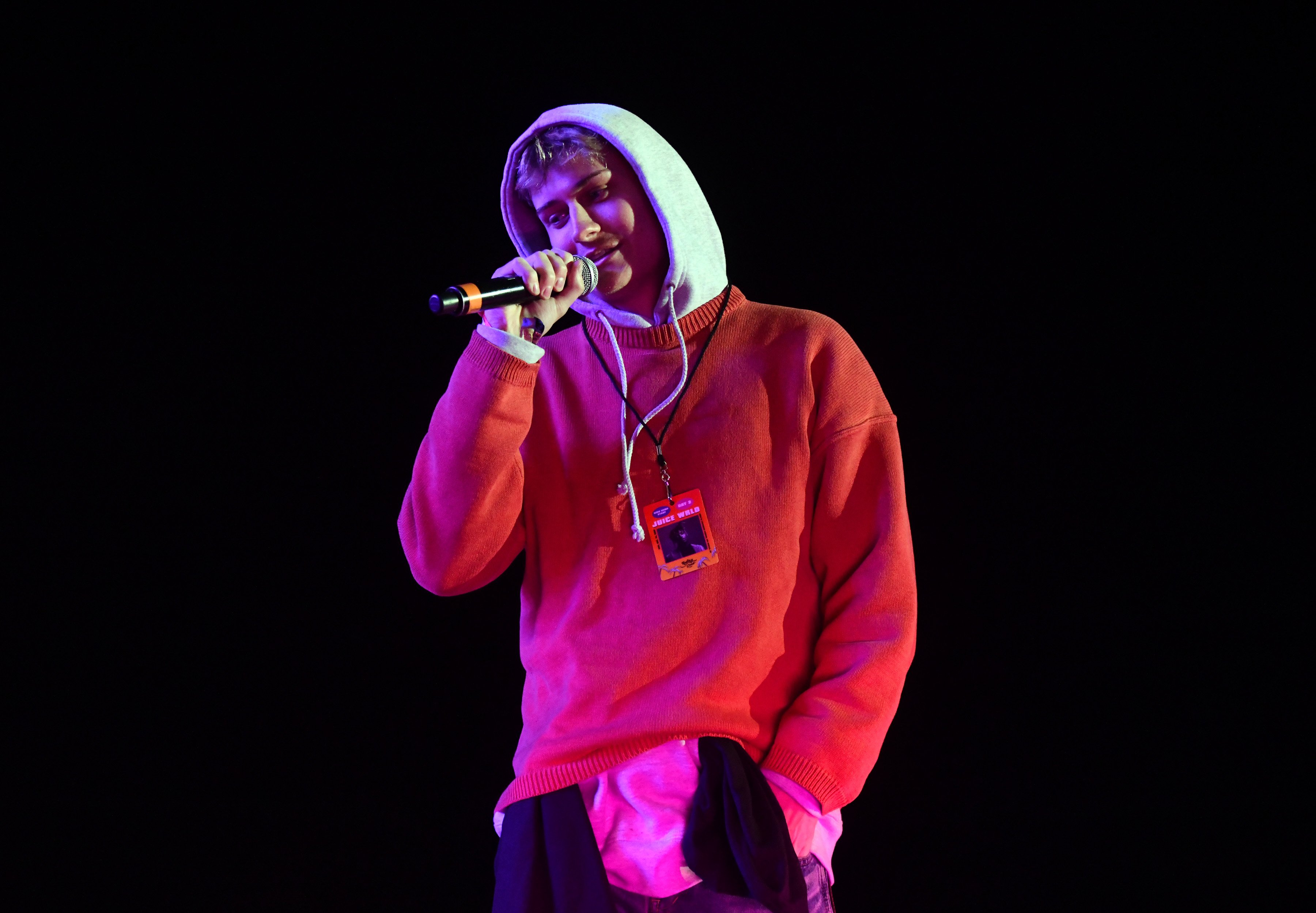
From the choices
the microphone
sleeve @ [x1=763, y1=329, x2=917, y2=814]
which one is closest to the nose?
the microphone

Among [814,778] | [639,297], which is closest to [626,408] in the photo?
[639,297]

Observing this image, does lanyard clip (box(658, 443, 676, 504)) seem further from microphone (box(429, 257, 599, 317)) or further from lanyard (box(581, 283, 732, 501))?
microphone (box(429, 257, 599, 317))

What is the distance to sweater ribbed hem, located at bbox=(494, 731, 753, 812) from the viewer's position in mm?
1111

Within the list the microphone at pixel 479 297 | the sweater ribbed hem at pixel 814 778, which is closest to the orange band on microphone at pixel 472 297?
the microphone at pixel 479 297

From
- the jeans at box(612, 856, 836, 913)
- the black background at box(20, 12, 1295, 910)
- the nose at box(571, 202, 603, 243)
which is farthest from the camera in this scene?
the black background at box(20, 12, 1295, 910)

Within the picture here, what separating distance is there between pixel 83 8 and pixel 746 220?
1.54 metres

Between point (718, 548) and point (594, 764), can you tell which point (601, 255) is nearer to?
point (718, 548)

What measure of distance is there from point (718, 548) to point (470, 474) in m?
0.32

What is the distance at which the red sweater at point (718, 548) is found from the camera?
3.73 ft

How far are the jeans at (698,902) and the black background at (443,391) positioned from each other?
102 centimetres

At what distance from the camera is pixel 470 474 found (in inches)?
45.5

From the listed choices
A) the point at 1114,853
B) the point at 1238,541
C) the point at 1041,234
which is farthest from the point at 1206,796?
the point at 1041,234

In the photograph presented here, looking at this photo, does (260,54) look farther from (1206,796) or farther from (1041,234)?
(1206,796)

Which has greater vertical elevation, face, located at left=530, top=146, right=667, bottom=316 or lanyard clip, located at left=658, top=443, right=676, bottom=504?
face, located at left=530, top=146, right=667, bottom=316
